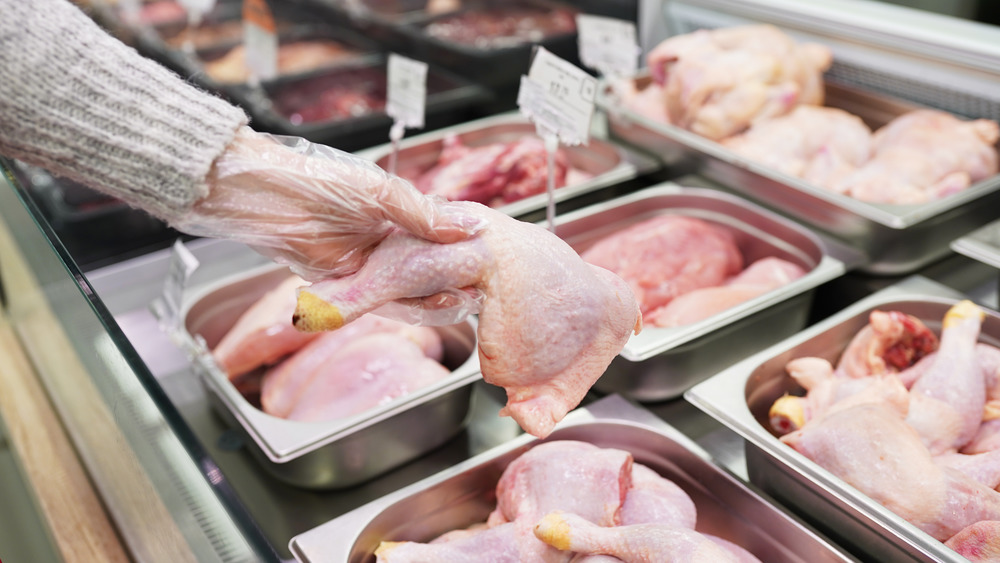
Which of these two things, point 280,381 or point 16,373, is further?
point 16,373

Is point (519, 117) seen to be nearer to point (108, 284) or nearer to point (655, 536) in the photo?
point (108, 284)

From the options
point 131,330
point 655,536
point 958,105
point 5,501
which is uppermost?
point 958,105

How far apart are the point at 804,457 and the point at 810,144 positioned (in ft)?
4.32

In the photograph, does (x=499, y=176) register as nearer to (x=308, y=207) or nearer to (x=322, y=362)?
(x=322, y=362)

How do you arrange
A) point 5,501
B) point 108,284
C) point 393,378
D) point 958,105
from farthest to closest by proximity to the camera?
point 958,105 → point 108,284 → point 5,501 → point 393,378

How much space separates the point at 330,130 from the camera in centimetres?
286

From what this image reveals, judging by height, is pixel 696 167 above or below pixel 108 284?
above

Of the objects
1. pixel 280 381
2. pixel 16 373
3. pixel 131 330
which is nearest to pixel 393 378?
pixel 280 381

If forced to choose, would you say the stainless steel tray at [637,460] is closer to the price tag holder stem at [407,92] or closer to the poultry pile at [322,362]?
the poultry pile at [322,362]

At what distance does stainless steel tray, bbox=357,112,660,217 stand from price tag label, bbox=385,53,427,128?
1.05ft

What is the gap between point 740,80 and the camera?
2.42 m

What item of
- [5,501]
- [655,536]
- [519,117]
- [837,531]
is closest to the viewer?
[655,536]

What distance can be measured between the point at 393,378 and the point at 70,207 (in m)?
1.92

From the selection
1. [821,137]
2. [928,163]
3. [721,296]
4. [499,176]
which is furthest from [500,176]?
[928,163]
